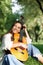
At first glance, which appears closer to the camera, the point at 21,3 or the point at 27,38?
the point at 27,38

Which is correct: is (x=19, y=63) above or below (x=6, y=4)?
above

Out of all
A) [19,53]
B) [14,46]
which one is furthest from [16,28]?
[19,53]

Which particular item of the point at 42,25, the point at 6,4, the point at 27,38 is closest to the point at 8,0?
the point at 6,4

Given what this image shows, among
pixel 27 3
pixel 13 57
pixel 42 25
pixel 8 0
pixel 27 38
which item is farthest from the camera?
pixel 8 0

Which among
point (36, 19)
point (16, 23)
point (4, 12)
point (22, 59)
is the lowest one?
Answer: point (4, 12)

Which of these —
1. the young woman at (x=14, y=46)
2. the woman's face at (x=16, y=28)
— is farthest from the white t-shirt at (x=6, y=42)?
the woman's face at (x=16, y=28)

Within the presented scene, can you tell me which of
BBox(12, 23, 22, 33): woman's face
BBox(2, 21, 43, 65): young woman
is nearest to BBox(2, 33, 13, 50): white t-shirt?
BBox(2, 21, 43, 65): young woman

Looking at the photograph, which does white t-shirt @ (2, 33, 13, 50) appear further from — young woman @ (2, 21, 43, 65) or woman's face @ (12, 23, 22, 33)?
woman's face @ (12, 23, 22, 33)

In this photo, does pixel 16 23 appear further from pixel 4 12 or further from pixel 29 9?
pixel 4 12

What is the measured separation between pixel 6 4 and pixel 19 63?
107 ft

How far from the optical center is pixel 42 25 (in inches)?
1162

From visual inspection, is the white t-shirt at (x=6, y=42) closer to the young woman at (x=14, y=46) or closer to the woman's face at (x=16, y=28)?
the young woman at (x=14, y=46)

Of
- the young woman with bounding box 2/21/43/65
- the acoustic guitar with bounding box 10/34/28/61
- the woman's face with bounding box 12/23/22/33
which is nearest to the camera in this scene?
the young woman with bounding box 2/21/43/65

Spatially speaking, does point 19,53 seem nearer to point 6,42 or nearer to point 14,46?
point 14,46
